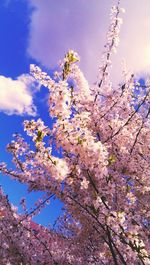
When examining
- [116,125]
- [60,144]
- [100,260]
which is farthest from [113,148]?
[100,260]

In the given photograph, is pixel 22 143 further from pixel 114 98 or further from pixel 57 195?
pixel 114 98

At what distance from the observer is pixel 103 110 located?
9.12m

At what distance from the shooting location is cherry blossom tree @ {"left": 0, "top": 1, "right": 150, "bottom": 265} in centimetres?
660

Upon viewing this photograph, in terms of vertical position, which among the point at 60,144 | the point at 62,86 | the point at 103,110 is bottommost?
the point at 60,144

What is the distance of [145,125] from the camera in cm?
959

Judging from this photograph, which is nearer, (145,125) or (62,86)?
(62,86)

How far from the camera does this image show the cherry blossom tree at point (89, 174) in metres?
6.60

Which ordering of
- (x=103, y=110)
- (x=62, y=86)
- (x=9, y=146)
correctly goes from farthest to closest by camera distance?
(x=103, y=110), (x=9, y=146), (x=62, y=86)

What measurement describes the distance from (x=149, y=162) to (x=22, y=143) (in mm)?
2769

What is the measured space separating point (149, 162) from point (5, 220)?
3.69m

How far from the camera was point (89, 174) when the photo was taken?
689cm

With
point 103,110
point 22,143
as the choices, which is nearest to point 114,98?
point 103,110

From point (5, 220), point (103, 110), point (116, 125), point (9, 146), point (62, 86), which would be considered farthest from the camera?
point (5, 220)

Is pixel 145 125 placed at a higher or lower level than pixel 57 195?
higher
